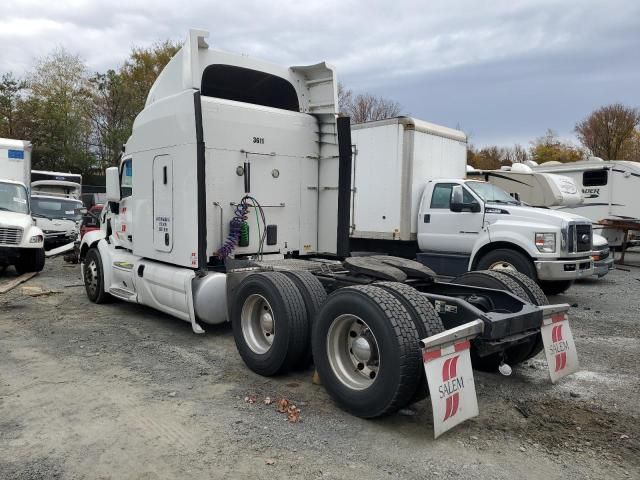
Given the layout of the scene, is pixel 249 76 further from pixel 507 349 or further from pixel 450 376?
pixel 450 376

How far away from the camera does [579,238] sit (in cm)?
899

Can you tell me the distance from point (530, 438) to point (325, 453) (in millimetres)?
1475

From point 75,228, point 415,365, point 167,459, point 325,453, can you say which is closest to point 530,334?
point 415,365

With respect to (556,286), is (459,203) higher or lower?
higher

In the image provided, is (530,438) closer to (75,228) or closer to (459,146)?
(459,146)

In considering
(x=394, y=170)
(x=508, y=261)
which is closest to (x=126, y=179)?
(x=394, y=170)

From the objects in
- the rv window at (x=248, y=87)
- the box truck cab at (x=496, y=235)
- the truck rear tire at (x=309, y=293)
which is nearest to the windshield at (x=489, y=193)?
the box truck cab at (x=496, y=235)

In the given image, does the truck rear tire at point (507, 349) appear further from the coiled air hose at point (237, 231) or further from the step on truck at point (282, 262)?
the coiled air hose at point (237, 231)

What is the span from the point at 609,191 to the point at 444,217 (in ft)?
27.5

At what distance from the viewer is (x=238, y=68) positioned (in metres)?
7.10

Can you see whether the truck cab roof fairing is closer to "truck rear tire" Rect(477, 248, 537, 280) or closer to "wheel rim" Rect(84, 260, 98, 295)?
"wheel rim" Rect(84, 260, 98, 295)

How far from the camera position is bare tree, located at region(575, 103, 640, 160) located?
44969 millimetres

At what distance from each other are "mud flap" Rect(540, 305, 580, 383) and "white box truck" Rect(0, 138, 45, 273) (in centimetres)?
1030

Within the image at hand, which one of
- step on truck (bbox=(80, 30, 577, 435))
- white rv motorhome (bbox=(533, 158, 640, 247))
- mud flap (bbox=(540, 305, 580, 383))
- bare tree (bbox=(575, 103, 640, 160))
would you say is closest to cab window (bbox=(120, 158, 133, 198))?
step on truck (bbox=(80, 30, 577, 435))
